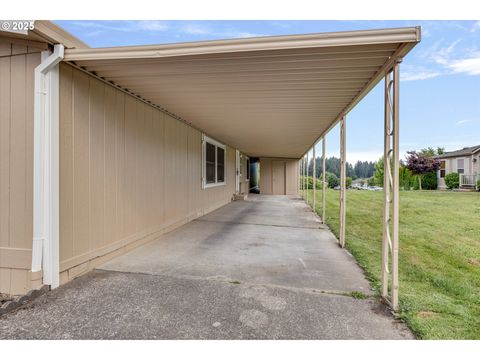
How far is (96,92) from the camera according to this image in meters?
3.28

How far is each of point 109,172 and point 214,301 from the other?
229cm

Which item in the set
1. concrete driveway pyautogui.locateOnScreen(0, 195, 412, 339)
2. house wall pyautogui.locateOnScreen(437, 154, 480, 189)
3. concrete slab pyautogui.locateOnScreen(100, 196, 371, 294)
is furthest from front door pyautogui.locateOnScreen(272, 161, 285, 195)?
house wall pyautogui.locateOnScreen(437, 154, 480, 189)

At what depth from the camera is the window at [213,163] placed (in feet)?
25.6

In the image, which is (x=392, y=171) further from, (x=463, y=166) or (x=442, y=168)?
(x=442, y=168)

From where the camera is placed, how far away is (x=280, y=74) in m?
2.97

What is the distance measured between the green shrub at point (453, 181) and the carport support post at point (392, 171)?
2372cm

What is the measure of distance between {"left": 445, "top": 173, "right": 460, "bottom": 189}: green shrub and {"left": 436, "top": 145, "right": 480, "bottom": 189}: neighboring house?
9.5 inches

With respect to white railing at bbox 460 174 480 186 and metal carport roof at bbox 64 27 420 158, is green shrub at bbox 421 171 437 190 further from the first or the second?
metal carport roof at bbox 64 27 420 158

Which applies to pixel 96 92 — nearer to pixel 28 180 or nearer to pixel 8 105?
pixel 8 105

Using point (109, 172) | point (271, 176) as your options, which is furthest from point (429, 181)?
point (109, 172)

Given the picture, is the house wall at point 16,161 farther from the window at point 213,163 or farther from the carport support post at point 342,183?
the window at point 213,163

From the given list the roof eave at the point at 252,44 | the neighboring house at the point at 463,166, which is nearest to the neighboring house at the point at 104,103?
the roof eave at the point at 252,44
